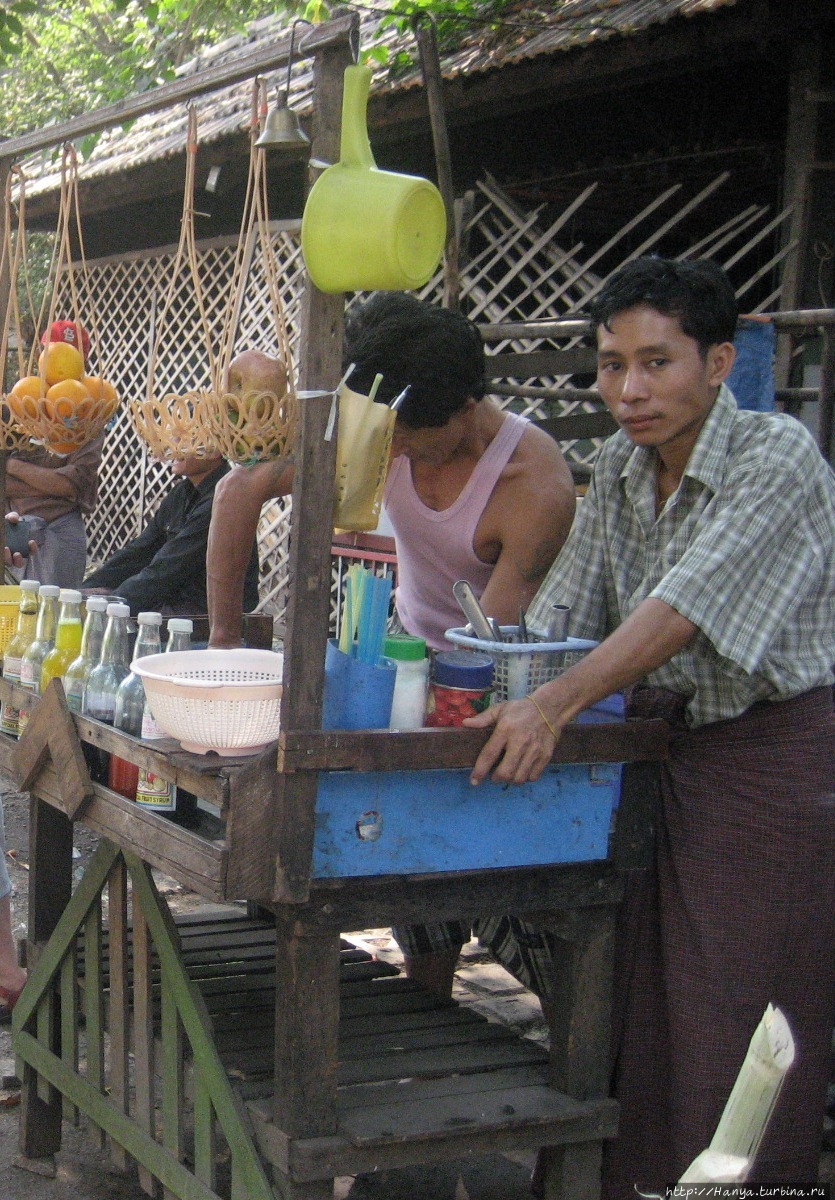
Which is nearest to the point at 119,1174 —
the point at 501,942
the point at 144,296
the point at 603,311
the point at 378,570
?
the point at 501,942

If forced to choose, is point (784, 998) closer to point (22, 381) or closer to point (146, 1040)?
point (146, 1040)

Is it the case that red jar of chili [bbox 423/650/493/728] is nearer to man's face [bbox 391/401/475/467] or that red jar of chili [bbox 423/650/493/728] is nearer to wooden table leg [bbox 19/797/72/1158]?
man's face [bbox 391/401/475/467]

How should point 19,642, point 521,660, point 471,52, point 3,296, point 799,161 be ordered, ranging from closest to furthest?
point 521,660 < point 19,642 < point 3,296 < point 799,161 < point 471,52

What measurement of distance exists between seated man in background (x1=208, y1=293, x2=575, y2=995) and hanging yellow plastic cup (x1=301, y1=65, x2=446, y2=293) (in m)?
0.59

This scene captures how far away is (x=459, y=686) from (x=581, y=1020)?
64 cm

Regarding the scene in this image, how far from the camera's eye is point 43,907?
9.27ft

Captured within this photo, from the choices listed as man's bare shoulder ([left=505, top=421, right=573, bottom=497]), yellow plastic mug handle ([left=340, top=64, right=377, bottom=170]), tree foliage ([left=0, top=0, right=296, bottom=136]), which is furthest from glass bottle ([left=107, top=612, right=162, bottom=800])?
tree foliage ([left=0, top=0, right=296, bottom=136])

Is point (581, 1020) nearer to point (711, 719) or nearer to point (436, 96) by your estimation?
point (711, 719)

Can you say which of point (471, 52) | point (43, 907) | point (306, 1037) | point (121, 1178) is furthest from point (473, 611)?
point (471, 52)

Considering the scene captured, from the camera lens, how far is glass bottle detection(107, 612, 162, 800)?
7.10ft

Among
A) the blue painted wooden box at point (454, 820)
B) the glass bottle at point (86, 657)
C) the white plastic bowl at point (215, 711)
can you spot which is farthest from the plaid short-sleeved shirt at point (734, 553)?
the glass bottle at point (86, 657)

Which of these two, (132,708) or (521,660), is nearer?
(521,660)

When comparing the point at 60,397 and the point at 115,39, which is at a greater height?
the point at 115,39

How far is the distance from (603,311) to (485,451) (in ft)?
1.96
